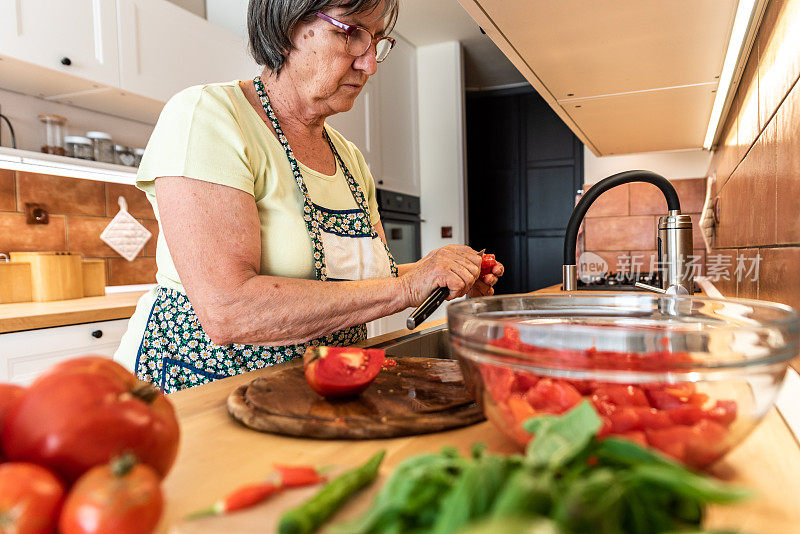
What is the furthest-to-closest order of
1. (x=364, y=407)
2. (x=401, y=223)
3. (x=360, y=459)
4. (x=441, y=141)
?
(x=441, y=141)
(x=401, y=223)
(x=364, y=407)
(x=360, y=459)

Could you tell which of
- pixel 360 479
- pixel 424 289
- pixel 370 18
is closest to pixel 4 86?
pixel 370 18

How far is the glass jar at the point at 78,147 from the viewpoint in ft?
7.22

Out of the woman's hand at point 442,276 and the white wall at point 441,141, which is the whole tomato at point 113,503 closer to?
the woman's hand at point 442,276

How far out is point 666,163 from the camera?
11.1ft

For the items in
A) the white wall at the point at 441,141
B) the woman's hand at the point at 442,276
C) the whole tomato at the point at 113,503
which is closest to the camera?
the whole tomato at the point at 113,503

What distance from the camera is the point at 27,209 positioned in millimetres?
2238

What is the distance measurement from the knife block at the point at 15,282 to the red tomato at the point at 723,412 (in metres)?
2.30

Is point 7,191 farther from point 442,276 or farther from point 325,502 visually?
point 325,502

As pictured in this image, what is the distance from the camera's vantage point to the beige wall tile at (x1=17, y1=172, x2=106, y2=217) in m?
2.24

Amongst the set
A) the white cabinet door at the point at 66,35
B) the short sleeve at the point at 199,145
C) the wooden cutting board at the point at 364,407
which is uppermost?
the white cabinet door at the point at 66,35

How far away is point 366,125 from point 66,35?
2.00 metres

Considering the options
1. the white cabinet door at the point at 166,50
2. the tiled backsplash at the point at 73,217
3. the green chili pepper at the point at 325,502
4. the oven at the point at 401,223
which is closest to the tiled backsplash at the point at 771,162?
the green chili pepper at the point at 325,502

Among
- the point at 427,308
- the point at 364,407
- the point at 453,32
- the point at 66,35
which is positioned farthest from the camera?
the point at 453,32

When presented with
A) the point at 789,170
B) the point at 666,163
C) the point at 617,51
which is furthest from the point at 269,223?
the point at 666,163
